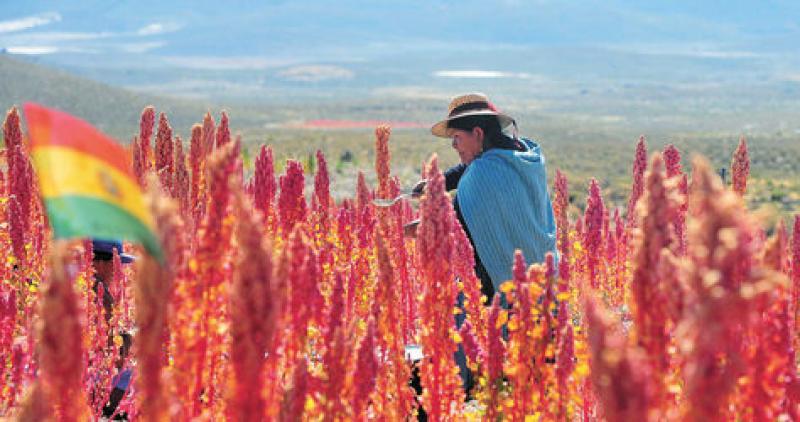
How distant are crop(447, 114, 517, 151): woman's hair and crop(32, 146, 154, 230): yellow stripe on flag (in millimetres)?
3484

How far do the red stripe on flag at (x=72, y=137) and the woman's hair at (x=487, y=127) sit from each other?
3442 mm

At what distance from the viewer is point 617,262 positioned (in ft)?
19.3

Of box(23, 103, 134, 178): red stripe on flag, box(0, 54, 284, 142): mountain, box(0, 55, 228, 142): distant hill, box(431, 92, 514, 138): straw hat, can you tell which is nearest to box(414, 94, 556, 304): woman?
box(431, 92, 514, 138): straw hat

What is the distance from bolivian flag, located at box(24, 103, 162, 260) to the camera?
1339 millimetres

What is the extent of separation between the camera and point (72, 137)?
1.40 metres

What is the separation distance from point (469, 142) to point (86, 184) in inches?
139

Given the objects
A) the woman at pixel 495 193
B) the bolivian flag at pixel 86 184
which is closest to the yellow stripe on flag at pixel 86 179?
the bolivian flag at pixel 86 184

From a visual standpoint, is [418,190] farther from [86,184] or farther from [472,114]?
[86,184]

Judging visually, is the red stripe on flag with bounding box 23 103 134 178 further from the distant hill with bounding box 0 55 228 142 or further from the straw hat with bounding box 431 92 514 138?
the distant hill with bounding box 0 55 228 142

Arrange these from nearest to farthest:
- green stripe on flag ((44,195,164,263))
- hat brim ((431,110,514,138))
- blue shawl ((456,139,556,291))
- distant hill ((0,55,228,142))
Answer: green stripe on flag ((44,195,164,263))
blue shawl ((456,139,556,291))
hat brim ((431,110,514,138))
distant hill ((0,55,228,142))

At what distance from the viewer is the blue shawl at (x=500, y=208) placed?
15.1 feet

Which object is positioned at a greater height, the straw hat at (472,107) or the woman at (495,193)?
the straw hat at (472,107)

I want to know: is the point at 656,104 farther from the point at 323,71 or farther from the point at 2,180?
the point at 2,180

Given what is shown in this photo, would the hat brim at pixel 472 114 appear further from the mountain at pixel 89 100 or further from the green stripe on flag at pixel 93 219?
the mountain at pixel 89 100
